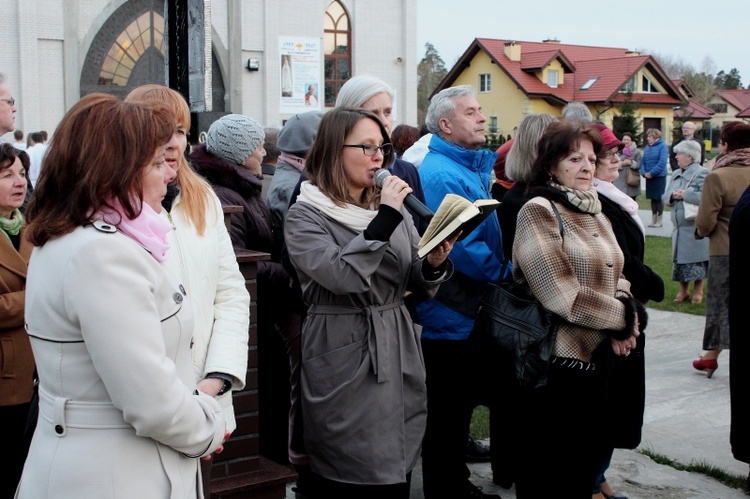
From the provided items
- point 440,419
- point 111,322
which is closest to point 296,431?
point 440,419

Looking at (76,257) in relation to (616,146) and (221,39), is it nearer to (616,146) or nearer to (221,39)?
(616,146)

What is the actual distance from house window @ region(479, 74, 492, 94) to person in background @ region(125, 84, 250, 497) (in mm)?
56609

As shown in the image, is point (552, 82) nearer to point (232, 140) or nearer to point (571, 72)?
point (571, 72)

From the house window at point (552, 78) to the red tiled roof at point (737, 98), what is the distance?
4856 cm

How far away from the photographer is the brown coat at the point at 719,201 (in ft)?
23.8

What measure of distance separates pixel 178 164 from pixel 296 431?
4.83ft

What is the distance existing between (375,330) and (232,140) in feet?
5.46

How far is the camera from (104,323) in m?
2.08

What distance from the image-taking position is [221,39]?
2208 centimetres

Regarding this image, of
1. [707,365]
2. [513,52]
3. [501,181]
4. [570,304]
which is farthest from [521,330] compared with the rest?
[513,52]

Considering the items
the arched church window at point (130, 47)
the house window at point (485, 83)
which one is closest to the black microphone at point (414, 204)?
the arched church window at point (130, 47)

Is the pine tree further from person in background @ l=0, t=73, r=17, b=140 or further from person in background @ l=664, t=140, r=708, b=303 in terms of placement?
person in background @ l=0, t=73, r=17, b=140

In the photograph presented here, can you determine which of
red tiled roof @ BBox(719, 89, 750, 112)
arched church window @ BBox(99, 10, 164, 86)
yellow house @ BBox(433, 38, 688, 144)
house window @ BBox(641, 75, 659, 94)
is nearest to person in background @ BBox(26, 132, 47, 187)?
arched church window @ BBox(99, 10, 164, 86)

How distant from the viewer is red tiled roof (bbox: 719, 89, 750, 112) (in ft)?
318
